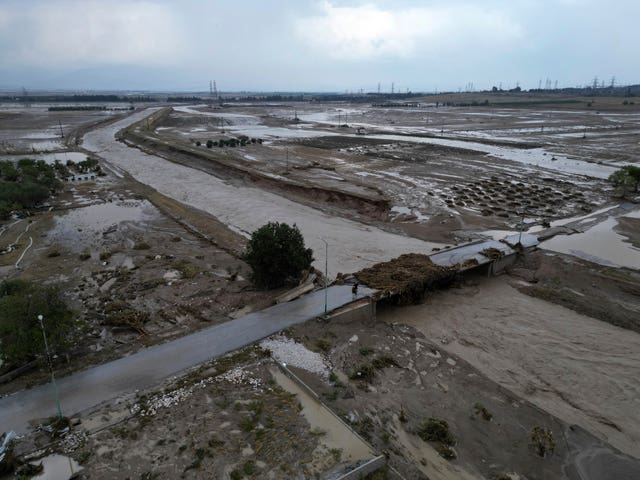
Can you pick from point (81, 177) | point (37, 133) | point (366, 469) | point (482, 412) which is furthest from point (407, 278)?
point (37, 133)

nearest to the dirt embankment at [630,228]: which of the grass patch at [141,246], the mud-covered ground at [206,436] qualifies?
the mud-covered ground at [206,436]

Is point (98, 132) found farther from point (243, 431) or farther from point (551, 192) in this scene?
point (243, 431)

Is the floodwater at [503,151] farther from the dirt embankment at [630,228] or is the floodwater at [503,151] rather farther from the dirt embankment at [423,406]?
the dirt embankment at [423,406]

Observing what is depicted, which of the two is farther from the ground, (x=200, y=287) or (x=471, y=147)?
(x=471, y=147)

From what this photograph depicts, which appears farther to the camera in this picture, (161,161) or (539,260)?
(161,161)

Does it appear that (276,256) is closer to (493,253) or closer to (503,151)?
(493,253)

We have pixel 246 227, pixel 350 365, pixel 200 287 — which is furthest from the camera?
pixel 246 227

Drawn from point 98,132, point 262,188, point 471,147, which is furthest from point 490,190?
point 98,132
